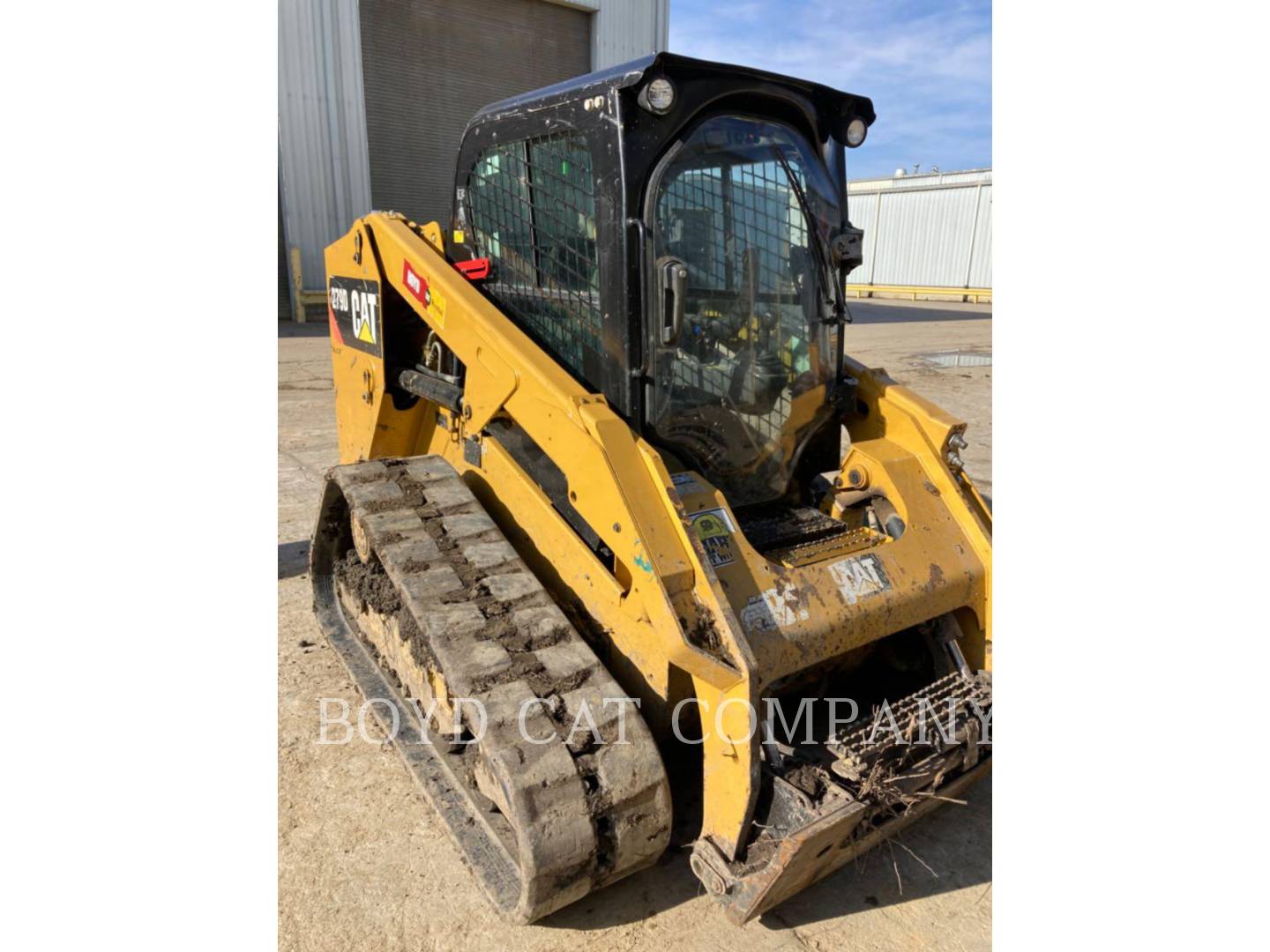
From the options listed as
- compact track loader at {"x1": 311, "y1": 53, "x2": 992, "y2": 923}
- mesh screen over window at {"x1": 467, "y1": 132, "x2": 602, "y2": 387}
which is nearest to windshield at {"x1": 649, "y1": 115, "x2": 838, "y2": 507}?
compact track loader at {"x1": 311, "y1": 53, "x2": 992, "y2": 923}

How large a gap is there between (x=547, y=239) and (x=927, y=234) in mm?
28799

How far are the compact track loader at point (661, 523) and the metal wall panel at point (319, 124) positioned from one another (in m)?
11.9

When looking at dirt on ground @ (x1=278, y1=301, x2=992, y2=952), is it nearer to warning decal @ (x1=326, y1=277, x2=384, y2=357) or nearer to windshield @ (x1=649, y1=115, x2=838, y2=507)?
windshield @ (x1=649, y1=115, x2=838, y2=507)

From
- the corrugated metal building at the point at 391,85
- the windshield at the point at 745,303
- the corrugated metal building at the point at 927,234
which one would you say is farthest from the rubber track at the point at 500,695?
the corrugated metal building at the point at 927,234

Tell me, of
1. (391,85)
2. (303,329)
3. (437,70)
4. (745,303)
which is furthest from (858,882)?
(437,70)

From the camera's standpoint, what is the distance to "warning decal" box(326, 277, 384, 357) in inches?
143

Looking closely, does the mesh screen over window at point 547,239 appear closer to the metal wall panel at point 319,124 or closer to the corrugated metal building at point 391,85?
the corrugated metal building at point 391,85

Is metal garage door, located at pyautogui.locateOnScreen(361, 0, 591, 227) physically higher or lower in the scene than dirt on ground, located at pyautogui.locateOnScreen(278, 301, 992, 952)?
higher

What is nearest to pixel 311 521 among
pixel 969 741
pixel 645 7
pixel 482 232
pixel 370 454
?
pixel 370 454

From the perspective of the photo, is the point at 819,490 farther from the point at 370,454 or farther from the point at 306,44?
the point at 306,44

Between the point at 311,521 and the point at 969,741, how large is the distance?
3956 millimetres

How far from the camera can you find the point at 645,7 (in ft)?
53.0

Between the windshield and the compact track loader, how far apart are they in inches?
0.4

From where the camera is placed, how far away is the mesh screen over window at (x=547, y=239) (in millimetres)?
2752
